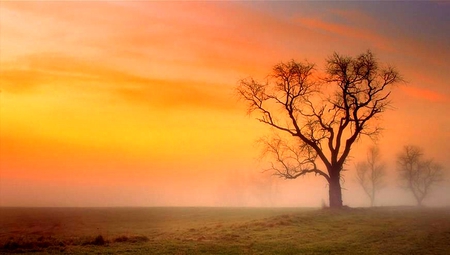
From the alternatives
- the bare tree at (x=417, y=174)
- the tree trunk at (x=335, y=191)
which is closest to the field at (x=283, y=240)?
the tree trunk at (x=335, y=191)

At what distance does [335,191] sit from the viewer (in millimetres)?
46219

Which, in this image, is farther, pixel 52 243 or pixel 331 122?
Answer: pixel 331 122

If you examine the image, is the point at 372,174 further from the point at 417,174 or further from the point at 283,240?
the point at 283,240

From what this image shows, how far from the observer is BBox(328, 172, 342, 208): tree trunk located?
45.8 metres

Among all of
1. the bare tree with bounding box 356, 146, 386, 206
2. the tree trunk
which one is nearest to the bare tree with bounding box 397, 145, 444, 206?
the bare tree with bounding box 356, 146, 386, 206

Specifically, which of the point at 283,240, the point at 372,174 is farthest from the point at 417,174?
the point at 283,240

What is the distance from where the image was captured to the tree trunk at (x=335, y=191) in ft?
150

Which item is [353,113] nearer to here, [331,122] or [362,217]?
[331,122]

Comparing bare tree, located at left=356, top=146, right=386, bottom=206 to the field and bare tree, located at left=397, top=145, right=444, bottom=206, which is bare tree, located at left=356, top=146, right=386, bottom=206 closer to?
bare tree, located at left=397, top=145, right=444, bottom=206

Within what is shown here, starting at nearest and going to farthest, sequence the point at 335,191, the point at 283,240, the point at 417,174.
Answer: the point at 283,240 < the point at 335,191 < the point at 417,174

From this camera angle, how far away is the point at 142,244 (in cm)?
2550

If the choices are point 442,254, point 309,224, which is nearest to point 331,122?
point 309,224

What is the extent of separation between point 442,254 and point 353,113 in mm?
27744

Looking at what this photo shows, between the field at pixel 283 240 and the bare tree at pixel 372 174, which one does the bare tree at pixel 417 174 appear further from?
the field at pixel 283 240
